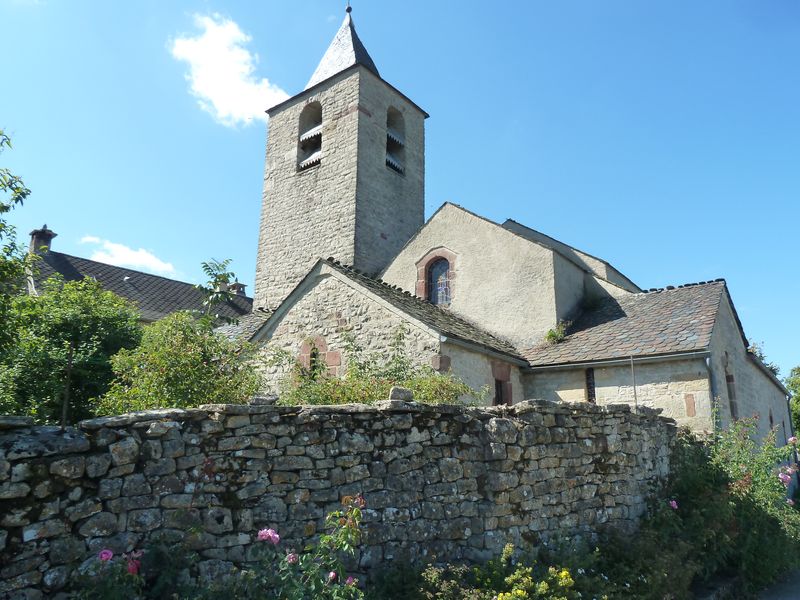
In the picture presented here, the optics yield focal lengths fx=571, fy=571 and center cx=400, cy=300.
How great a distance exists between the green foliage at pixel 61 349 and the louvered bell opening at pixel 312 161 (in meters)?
8.81

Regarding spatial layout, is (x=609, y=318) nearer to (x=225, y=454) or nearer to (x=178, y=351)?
(x=178, y=351)

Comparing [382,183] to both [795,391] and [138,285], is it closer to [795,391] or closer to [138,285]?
[138,285]

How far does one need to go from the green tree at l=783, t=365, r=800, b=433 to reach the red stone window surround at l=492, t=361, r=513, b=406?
861 inches

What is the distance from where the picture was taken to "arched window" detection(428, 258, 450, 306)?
14.2 metres

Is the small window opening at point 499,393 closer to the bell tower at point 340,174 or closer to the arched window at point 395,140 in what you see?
the bell tower at point 340,174

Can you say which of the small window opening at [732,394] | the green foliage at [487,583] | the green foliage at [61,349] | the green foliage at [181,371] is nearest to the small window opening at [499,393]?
the small window opening at [732,394]

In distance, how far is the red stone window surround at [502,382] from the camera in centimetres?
1155

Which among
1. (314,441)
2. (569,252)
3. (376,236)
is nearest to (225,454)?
(314,441)

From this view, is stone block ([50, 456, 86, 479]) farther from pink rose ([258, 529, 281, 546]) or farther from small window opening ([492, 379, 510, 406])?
small window opening ([492, 379, 510, 406])

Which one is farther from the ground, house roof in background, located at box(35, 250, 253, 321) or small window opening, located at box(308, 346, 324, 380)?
house roof in background, located at box(35, 250, 253, 321)

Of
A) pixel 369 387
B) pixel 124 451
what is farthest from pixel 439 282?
pixel 124 451

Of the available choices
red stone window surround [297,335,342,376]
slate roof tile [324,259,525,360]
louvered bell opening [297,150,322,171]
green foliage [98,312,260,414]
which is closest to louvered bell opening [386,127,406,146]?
louvered bell opening [297,150,322,171]

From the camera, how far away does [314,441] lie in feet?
15.4

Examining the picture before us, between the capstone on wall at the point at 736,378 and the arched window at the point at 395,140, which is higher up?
the arched window at the point at 395,140
